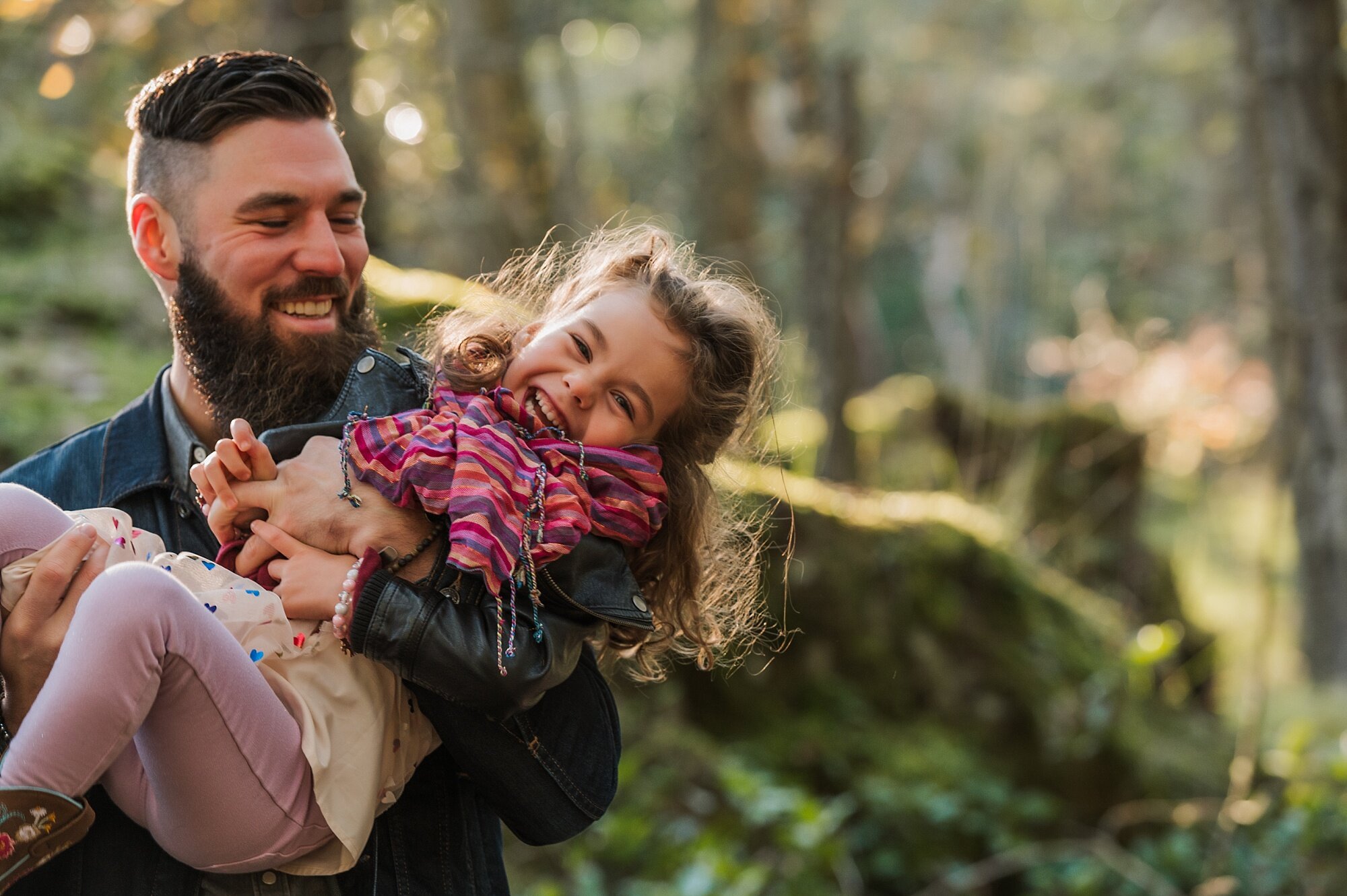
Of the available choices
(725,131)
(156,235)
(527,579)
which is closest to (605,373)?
(527,579)

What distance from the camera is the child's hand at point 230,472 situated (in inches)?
78.2

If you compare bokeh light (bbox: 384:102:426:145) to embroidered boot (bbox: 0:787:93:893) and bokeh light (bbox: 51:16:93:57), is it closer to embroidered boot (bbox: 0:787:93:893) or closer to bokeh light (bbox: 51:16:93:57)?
bokeh light (bbox: 51:16:93:57)

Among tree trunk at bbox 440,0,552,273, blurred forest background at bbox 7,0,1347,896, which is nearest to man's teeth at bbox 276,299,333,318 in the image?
blurred forest background at bbox 7,0,1347,896

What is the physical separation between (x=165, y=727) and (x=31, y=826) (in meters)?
0.22

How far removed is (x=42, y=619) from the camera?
1.79m

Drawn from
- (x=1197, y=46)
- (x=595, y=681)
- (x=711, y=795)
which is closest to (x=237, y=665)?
(x=595, y=681)

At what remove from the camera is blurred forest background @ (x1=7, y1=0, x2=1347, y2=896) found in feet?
15.1

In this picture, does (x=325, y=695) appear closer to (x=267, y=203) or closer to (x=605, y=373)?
(x=605, y=373)

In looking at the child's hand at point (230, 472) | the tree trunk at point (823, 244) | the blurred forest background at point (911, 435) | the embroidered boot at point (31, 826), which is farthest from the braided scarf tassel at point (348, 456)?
the tree trunk at point (823, 244)

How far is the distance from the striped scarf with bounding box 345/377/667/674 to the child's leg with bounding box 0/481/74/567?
1.56ft

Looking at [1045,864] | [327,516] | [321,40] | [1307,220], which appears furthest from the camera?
[321,40]

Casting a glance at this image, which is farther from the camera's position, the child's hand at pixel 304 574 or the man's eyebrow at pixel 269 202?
the man's eyebrow at pixel 269 202

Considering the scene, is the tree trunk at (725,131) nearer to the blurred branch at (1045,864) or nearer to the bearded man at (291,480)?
the blurred branch at (1045,864)

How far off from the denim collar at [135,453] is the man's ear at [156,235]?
279 millimetres
